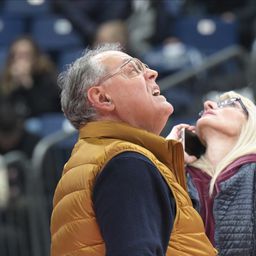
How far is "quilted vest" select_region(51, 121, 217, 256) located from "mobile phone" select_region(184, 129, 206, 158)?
48 centimetres

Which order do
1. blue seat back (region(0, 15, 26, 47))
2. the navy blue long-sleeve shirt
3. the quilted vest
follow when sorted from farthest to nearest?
blue seat back (region(0, 15, 26, 47)) → the quilted vest → the navy blue long-sleeve shirt

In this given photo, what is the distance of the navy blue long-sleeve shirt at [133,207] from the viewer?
8.98 feet

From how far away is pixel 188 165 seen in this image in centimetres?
349

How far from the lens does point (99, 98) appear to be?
3008 millimetres

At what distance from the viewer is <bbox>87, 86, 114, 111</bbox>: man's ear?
9.86 ft

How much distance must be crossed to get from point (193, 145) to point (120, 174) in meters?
0.77

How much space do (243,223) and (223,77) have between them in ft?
14.7

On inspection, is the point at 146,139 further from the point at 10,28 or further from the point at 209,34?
the point at 10,28

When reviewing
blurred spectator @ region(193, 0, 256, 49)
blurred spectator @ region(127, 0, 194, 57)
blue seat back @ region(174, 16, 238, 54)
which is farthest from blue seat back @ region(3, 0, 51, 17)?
blurred spectator @ region(193, 0, 256, 49)

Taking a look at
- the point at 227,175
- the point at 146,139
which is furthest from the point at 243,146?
the point at 146,139

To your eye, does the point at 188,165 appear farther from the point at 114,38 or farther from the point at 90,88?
the point at 114,38

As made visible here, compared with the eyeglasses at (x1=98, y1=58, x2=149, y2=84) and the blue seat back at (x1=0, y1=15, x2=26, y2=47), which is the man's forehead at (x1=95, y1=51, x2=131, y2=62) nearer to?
the eyeglasses at (x1=98, y1=58, x2=149, y2=84)

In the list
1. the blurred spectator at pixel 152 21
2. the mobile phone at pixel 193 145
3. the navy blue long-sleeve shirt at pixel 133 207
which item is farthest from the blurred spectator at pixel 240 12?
the navy blue long-sleeve shirt at pixel 133 207

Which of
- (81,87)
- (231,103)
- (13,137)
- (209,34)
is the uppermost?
(209,34)
